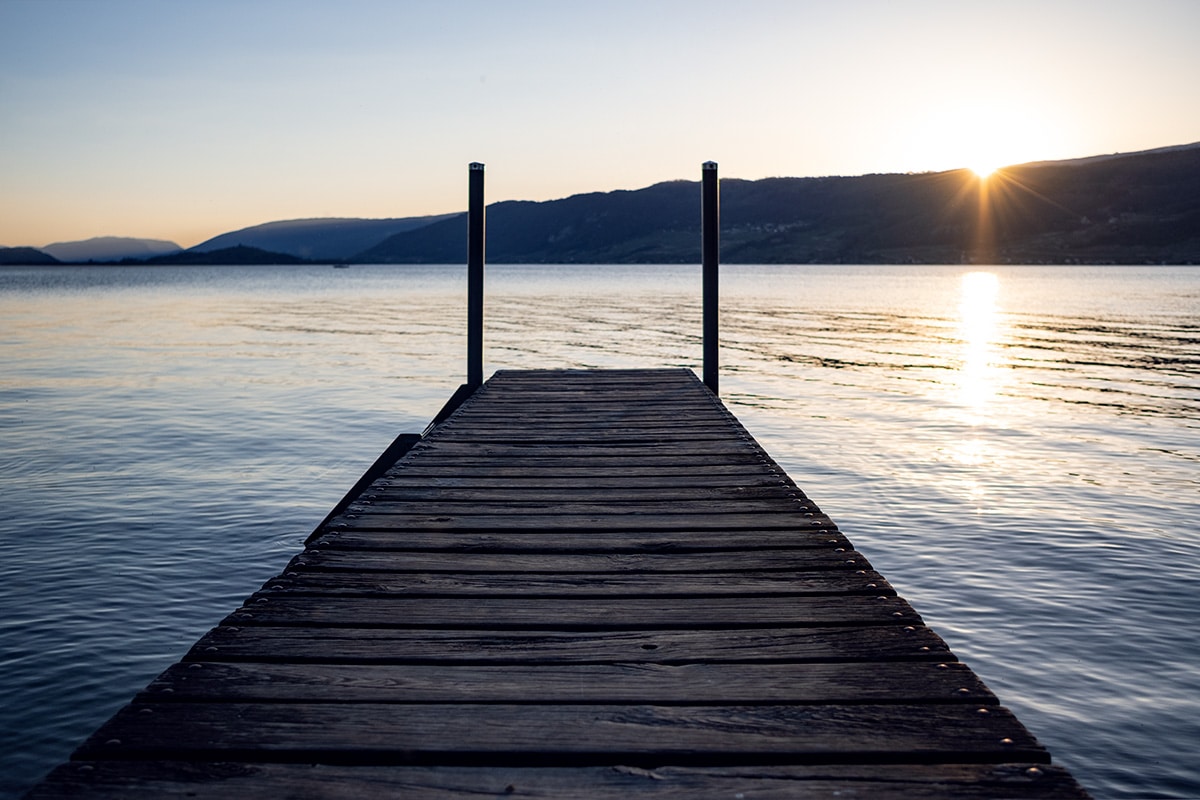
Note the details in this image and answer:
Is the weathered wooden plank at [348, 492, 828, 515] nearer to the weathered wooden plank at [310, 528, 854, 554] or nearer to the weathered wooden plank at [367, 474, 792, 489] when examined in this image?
the weathered wooden plank at [367, 474, 792, 489]

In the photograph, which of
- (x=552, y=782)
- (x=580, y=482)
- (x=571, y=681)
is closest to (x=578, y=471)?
(x=580, y=482)

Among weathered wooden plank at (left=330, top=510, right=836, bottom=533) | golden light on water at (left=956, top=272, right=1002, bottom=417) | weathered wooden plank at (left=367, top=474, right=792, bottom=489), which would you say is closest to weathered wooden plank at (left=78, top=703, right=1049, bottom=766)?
weathered wooden plank at (left=330, top=510, right=836, bottom=533)

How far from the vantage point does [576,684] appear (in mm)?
3201

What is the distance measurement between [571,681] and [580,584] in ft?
3.60

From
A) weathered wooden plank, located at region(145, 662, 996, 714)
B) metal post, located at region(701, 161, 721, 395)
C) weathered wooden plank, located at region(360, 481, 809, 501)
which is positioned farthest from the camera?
metal post, located at region(701, 161, 721, 395)

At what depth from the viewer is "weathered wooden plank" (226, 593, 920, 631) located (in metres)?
3.77

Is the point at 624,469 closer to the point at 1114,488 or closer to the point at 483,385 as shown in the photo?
the point at 483,385

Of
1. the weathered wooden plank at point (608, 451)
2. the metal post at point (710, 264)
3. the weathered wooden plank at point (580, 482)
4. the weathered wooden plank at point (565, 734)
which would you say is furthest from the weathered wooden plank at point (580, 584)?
the metal post at point (710, 264)

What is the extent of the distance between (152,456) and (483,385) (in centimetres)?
581

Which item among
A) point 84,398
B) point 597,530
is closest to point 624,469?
point 597,530

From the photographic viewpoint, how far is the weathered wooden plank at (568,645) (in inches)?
134

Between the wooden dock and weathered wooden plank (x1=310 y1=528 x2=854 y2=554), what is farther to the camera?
weathered wooden plank (x1=310 y1=528 x2=854 y2=554)

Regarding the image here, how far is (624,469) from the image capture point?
7023mm

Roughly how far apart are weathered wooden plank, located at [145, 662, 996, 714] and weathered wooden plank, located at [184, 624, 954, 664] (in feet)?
0.21
